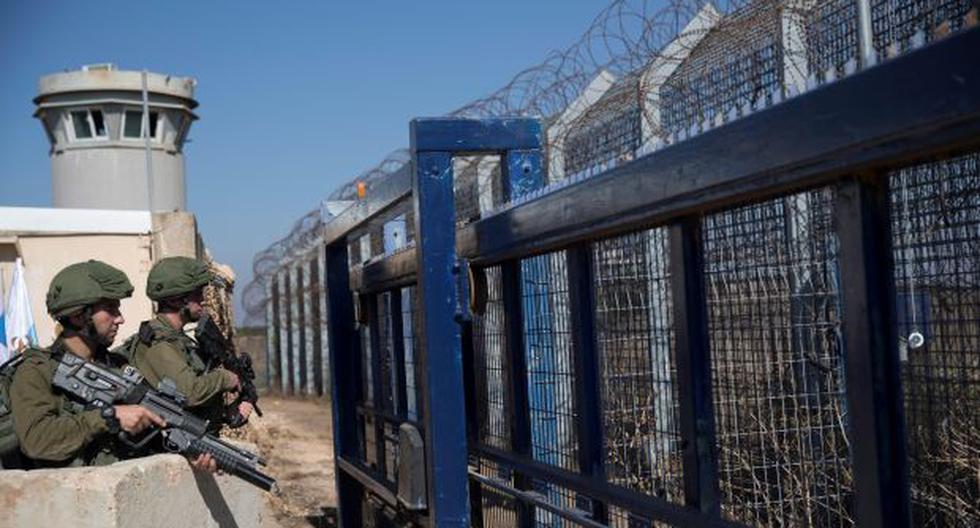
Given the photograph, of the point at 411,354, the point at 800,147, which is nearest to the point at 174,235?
the point at 411,354

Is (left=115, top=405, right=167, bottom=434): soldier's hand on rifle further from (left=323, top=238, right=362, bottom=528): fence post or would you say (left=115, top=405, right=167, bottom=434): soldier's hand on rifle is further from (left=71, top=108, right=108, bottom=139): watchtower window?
(left=71, top=108, right=108, bottom=139): watchtower window

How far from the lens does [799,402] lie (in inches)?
88.2

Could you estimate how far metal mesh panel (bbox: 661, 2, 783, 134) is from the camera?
4.07m

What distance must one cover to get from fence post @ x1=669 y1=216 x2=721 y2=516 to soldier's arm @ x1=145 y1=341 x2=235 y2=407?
2.94 meters

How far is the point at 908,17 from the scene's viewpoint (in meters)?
3.27

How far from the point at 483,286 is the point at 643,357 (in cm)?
92

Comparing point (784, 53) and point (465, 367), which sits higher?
point (784, 53)

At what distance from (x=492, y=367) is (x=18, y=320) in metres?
7.14

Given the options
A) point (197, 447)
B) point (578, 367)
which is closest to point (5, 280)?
→ point (197, 447)

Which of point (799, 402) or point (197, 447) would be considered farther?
point (197, 447)

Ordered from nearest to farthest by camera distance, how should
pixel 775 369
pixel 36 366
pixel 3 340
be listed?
pixel 775 369
pixel 36 366
pixel 3 340

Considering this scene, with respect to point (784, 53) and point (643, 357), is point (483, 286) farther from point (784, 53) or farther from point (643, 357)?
point (784, 53)

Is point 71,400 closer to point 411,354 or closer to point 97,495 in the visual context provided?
point 97,495

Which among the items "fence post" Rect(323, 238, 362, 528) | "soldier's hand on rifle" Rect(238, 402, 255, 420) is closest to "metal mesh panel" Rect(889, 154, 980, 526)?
"soldier's hand on rifle" Rect(238, 402, 255, 420)
